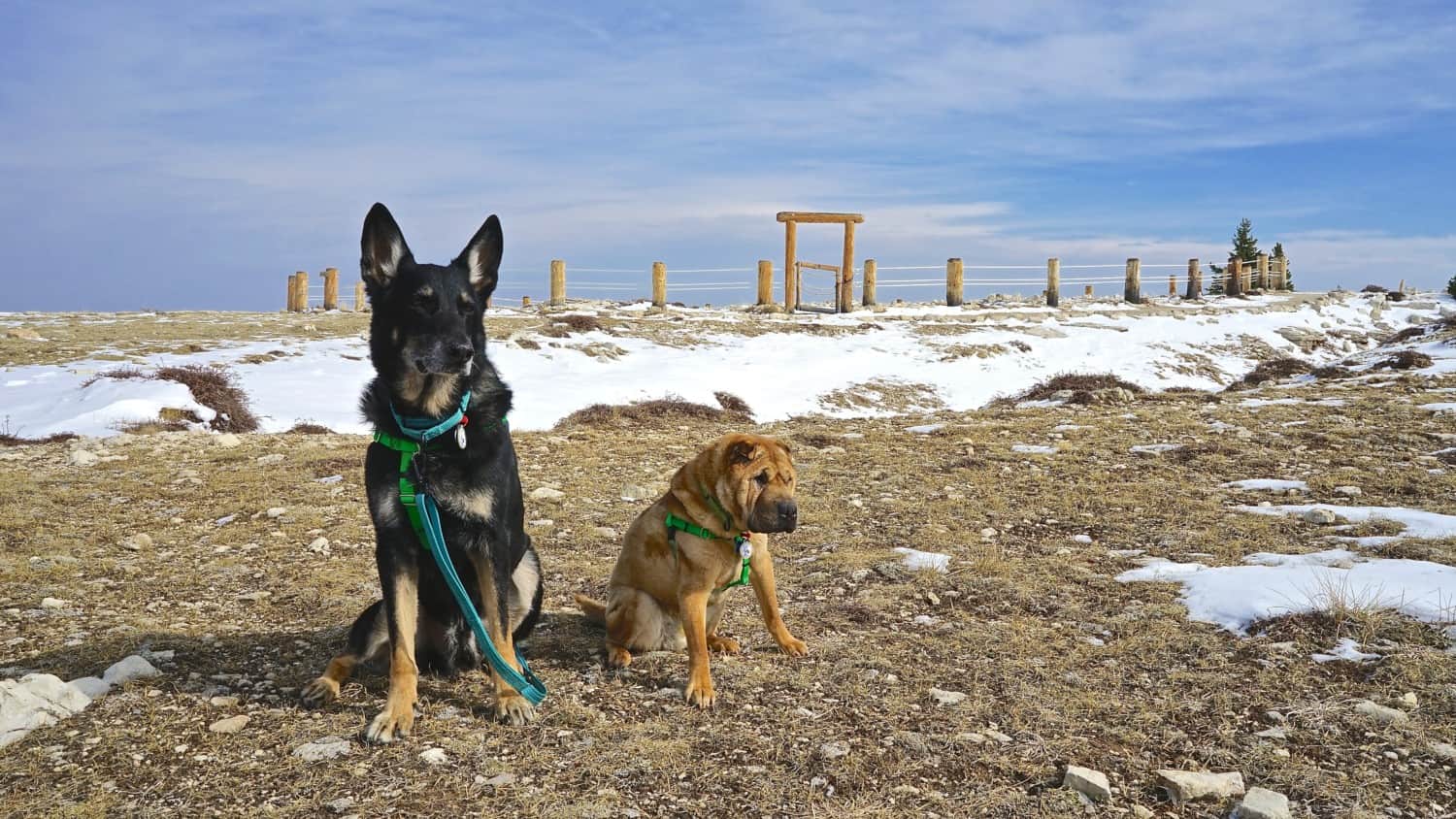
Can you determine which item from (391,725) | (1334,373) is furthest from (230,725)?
(1334,373)

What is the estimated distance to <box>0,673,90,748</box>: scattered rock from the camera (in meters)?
4.04

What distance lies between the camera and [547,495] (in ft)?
29.7

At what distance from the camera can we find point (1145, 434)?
1152 cm

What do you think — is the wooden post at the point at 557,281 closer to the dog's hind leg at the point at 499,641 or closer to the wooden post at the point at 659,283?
the wooden post at the point at 659,283

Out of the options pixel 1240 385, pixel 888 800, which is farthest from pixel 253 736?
pixel 1240 385

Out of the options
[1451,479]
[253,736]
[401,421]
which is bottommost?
[253,736]

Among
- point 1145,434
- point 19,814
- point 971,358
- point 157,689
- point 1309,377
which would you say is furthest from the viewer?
point 971,358

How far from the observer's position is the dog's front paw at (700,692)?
4.49 meters

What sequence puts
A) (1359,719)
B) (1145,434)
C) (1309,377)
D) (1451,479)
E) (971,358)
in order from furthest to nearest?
(971,358)
(1309,377)
(1145,434)
(1451,479)
(1359,719)

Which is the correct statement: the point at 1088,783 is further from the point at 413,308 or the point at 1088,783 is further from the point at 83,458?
the point at 83,458

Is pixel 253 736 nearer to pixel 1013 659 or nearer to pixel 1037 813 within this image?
pixel 1037 813

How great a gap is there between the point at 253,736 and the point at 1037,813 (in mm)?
3434

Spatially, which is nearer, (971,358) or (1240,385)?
(1240,385)

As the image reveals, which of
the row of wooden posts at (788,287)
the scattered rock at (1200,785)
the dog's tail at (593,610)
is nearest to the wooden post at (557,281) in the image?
the row of wooden posts at (788,287)
